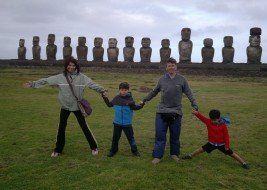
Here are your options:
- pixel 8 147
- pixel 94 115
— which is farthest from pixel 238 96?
pixel 8 147

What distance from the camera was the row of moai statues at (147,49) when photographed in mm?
27578

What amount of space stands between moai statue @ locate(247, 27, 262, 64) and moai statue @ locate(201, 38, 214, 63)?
2608 mm

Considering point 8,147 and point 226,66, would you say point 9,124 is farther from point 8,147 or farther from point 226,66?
point 226,66

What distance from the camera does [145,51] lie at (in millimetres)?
30031

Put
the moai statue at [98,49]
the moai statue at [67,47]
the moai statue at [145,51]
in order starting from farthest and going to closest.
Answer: the moai statue at [67,47]
the moai statue at [98,49]
the moai statue at [145,51]

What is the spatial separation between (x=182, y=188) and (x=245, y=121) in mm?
6079

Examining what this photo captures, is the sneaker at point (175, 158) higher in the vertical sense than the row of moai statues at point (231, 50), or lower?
lower

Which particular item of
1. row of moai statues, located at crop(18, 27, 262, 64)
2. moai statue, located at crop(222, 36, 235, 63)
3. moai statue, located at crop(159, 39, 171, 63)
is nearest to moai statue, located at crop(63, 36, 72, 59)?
row of moai statues, located at crop(18, 27, 262, 64)

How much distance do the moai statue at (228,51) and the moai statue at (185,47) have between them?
7.91 feet

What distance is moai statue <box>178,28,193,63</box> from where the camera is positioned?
93.8 ft

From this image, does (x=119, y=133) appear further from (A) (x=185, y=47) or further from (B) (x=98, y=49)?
(B) (x=98, y=49)

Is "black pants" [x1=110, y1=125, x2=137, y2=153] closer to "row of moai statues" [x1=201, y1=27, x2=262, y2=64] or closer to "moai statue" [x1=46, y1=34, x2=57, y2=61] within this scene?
"row of moai statues" [x1=201, y1=27, x2=262, y2=64]

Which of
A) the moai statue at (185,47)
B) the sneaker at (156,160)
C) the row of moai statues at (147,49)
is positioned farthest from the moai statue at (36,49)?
the sneaker at (156,160)

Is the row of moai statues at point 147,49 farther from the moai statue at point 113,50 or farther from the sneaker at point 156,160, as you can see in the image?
the sneaker at point 156,160
